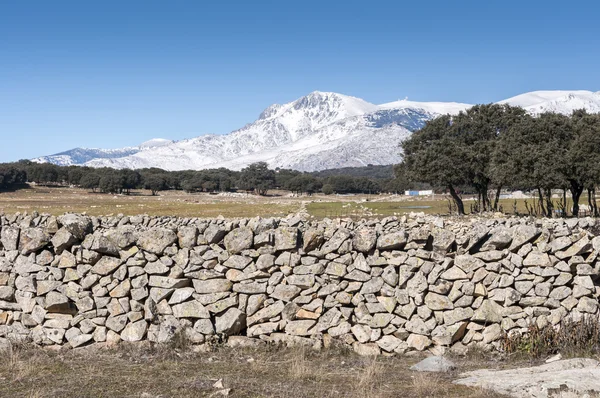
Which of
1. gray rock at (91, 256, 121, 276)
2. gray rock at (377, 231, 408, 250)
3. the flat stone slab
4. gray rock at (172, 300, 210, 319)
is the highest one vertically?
gray rock at (377, 231, 408, 250)

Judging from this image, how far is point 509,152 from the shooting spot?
140 ft

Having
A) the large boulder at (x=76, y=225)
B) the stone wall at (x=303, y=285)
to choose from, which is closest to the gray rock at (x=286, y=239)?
the stone wall at (x=303, y=285)

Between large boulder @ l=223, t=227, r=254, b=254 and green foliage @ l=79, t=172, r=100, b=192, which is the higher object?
green foliage @ l=79, t=172, r=100, b=192

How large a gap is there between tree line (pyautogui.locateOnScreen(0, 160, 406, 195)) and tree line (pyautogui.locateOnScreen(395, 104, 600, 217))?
10095cm

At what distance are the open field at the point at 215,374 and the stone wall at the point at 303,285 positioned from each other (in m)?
0.56

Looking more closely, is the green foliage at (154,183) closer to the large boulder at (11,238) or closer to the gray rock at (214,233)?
the large boulder at (11,238)

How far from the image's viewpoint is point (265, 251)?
1033cm

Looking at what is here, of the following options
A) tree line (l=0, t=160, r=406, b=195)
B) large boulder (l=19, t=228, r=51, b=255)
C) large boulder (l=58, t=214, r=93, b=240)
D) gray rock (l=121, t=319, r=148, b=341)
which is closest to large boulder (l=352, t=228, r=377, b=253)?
gray rock (l=121, t=319, r=148, b=341)

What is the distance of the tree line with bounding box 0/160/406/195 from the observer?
488 ft

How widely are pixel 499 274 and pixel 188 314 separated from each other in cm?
610

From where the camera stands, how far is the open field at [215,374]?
24.2 feet

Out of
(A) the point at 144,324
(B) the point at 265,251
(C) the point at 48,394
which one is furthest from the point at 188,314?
(C) the point at 48,394

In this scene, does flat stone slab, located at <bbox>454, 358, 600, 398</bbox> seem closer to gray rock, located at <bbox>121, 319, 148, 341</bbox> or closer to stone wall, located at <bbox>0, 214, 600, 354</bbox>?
stone wall, located at <bbox>0, 214, 600, 354</bbox>

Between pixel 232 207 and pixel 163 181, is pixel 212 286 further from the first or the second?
pixel 163 181
